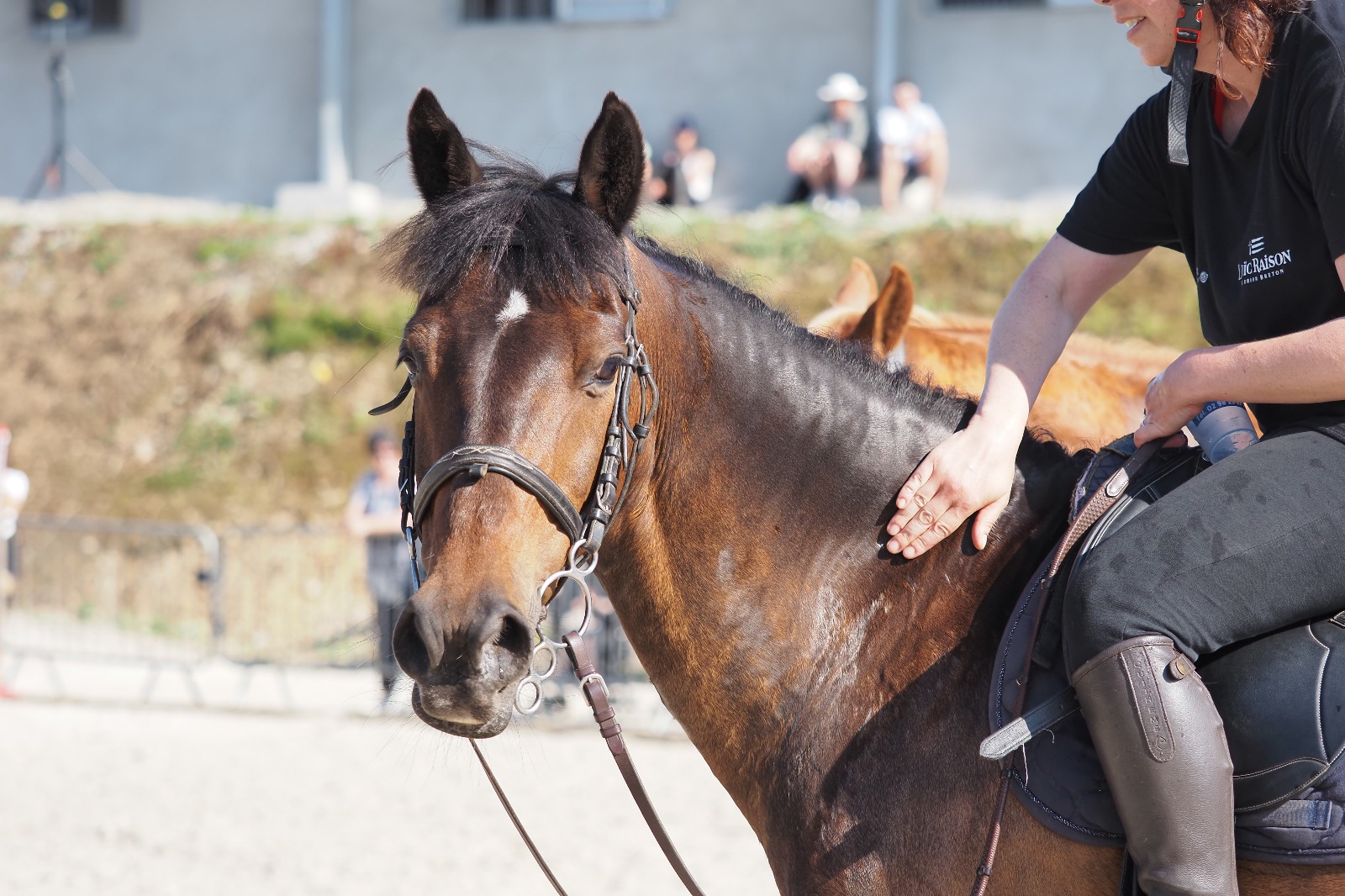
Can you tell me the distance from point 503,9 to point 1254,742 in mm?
15742

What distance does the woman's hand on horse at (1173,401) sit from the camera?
2215mm

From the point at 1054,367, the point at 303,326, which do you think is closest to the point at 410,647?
the point at 1054,367

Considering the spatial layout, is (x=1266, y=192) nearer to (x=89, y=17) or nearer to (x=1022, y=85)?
(x=1022, y=85)

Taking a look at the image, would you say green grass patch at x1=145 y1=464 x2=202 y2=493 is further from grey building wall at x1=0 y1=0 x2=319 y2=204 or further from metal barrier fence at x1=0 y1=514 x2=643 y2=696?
grey building wall at x1=0 y1=0 x2=319 y2=204

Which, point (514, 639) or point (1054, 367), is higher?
point (514, 639)

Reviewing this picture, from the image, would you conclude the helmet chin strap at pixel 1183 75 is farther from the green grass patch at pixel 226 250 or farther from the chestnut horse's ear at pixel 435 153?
the green grass patch at pixel 226 250

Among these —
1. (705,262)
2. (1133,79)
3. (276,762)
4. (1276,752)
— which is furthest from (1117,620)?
(1133,79)

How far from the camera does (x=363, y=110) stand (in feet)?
53.6

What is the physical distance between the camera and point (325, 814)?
6.55 m

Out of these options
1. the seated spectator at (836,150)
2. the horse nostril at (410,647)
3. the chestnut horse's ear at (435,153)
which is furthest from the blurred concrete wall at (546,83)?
the horse nostril at (410,647)

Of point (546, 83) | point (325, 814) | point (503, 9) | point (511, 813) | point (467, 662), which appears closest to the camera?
point (467, 662)

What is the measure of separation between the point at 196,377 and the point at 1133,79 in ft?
35.9

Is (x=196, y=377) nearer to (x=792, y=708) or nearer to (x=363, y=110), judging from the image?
(x=363, y=110)

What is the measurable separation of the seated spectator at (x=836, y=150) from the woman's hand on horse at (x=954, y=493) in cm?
1187
